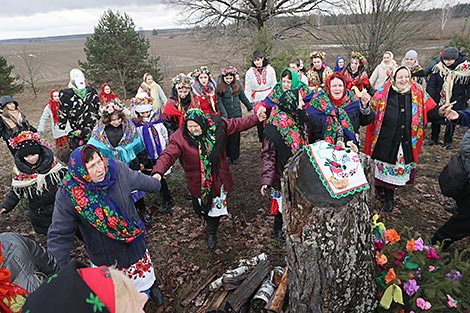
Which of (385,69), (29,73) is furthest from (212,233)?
(29,73)

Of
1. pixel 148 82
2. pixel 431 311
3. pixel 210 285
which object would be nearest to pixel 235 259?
pixel 210 285

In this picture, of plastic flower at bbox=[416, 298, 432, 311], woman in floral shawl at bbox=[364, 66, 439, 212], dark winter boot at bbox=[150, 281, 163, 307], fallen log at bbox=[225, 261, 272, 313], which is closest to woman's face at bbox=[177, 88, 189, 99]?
woman in floral shawl at bbox=[364, 66, 439, 212]

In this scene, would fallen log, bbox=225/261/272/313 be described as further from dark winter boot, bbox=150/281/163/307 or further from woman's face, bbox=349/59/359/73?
woman's face, bbox=349/59/359/73

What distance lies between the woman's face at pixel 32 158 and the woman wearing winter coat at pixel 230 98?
10.5 feet

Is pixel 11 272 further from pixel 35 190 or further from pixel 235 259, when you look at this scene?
pixel 235 259

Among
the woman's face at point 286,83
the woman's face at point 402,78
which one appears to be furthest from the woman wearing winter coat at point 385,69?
the woman's face at point 286,83

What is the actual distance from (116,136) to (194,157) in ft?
4.06

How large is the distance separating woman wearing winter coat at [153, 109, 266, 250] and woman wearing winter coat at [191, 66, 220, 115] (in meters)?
2.03

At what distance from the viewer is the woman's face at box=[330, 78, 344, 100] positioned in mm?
3738

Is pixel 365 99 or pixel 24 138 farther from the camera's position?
pixel 365 99

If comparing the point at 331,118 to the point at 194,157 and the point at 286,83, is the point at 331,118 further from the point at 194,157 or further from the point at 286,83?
the point at 194,157

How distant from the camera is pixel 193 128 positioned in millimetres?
3441

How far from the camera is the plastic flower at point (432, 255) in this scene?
2637 millimetres

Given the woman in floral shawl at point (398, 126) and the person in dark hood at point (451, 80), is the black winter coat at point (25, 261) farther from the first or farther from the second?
the person in dark hood at point (451, 80)
